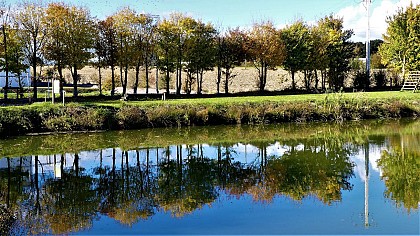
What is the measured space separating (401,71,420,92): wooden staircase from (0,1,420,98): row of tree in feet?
5.68

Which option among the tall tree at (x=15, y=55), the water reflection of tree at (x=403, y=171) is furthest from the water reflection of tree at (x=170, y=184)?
the tall tree at (x=15, y=55)

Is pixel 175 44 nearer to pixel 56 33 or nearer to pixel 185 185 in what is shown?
pixel 56 33

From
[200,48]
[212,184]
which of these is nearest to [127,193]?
[212,184]

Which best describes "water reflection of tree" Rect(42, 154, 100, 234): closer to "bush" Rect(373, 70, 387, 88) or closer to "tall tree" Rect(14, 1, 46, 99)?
"tall tree" Rect(14, 1, 46, 99)

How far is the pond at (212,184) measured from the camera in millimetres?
7543

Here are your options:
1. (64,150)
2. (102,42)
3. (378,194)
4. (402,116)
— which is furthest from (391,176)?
(102,42)

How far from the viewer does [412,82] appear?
101 feet

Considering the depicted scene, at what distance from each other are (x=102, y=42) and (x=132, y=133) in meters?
11.4

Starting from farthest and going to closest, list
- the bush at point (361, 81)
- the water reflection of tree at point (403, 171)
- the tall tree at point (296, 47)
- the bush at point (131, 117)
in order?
1. the bush at point (361, 81)
2. the tall tree at point (296, 47)
3. the bush at point (131, 117)
4. the water reflection of tree at point (403, 171)

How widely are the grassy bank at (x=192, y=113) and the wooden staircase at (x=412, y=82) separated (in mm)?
5996

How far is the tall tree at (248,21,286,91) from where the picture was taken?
30953mm

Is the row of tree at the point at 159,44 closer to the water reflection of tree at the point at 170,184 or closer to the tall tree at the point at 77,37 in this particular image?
the tall tree at the point at 77,37

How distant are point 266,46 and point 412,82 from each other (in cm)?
946

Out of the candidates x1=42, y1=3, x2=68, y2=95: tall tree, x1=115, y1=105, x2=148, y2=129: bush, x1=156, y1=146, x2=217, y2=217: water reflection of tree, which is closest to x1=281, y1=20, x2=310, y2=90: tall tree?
x1=42, y1=3, x2=68, y2=95: tall tree
